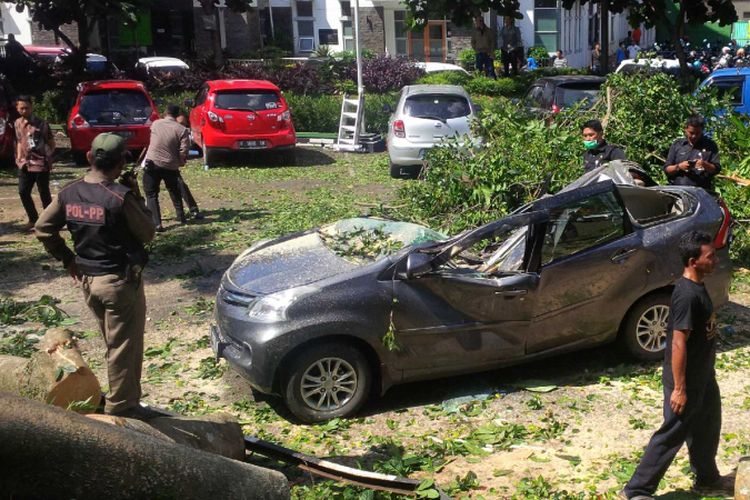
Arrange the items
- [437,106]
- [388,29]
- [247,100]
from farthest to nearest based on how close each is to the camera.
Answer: [388,29], [247,100], [437,106]

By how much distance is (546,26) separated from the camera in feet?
128

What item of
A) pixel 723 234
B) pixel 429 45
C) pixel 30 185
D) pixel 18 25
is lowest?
pixel 723 234

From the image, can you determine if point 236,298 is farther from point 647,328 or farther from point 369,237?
point 647,328

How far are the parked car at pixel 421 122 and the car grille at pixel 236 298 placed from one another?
9.17 meters

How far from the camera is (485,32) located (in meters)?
25.9

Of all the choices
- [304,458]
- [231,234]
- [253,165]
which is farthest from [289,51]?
[304,458]

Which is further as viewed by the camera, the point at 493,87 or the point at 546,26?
the point at 546,26

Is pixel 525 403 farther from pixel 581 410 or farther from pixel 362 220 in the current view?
pixel 362 220

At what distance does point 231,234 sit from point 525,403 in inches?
250

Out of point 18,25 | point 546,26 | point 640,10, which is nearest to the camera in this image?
point 640,10

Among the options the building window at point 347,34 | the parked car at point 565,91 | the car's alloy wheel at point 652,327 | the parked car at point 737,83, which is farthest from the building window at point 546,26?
the car's alloy wheel at point 652,327

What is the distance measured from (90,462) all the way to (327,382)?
9.03ft

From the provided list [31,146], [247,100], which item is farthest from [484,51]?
[31,146]

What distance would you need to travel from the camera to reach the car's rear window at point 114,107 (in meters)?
17.8
